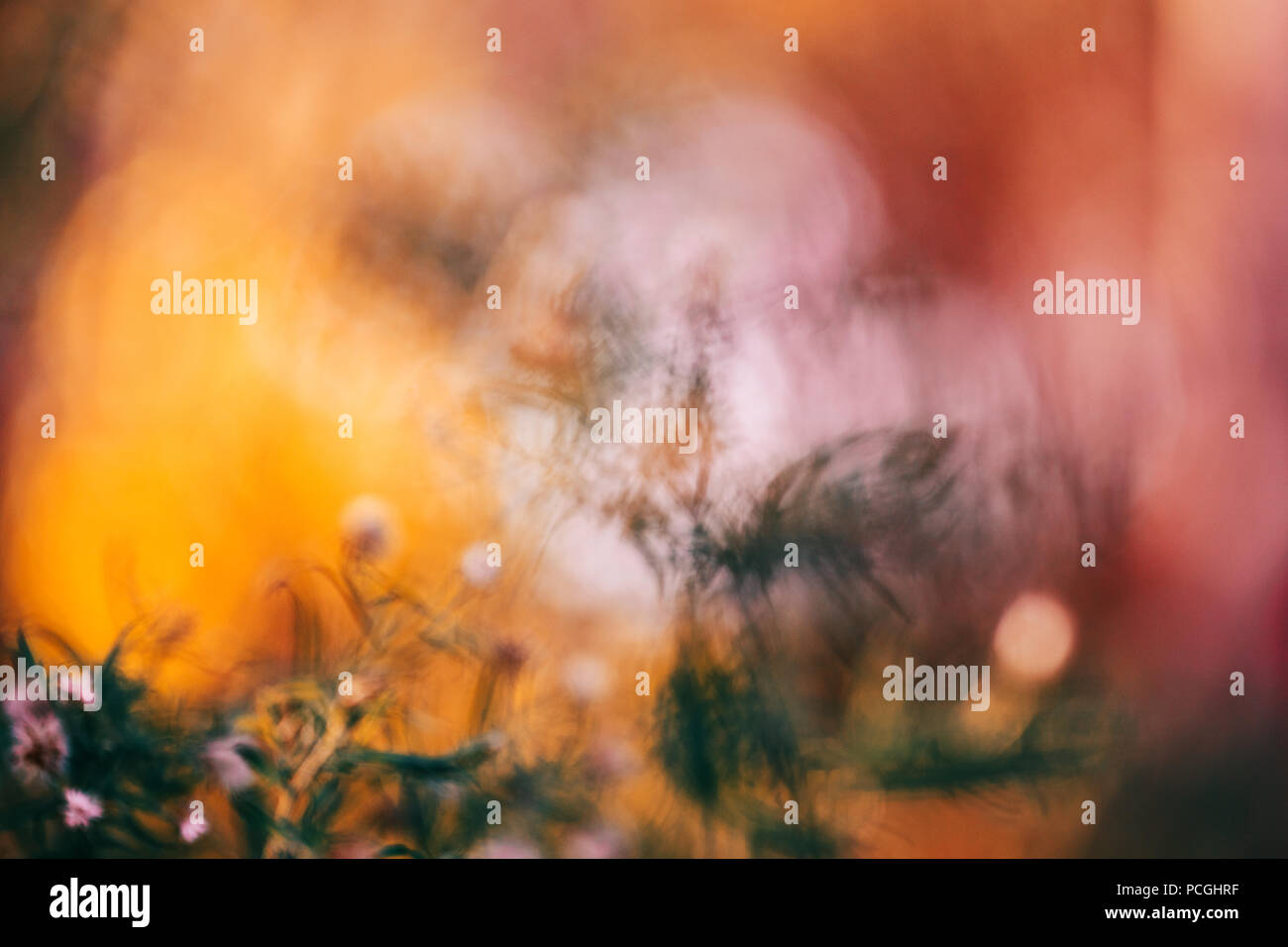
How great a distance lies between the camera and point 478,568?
1.94 m

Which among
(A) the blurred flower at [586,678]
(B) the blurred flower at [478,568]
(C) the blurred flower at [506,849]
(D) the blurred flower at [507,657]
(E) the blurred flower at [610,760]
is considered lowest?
(C) the blurred flower at [506,849]

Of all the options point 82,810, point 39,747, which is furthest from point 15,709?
point 82,810

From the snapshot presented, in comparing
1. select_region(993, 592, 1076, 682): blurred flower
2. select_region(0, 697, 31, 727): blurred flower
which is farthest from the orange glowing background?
select_region(0, 697, 31, 727): blurred flower

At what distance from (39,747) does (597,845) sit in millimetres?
1128

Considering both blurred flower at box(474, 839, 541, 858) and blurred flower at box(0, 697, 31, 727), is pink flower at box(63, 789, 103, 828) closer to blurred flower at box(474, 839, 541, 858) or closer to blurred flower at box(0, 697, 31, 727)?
blurred flower at box(0, 697, 31, 727)

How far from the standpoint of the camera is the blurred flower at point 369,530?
1929 millimetres

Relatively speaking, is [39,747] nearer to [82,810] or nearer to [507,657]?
[82,810]

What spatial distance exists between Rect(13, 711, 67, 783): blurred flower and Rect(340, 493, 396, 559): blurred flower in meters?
0.69

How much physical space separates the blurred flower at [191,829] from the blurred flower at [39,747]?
0.88 feet

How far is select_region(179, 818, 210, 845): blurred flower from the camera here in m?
1.93

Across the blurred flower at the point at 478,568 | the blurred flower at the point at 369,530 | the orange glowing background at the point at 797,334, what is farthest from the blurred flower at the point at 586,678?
the blurred flower at the point at 369,530

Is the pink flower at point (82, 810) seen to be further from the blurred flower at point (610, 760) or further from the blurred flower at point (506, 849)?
the blurred flower at point (610, 760)
